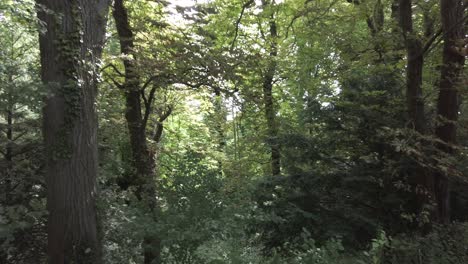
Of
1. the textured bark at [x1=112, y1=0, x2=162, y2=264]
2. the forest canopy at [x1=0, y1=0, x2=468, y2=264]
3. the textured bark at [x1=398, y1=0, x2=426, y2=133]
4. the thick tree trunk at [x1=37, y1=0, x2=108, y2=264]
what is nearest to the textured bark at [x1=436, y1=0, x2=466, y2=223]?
the forest canopy at [x1=0, y1=0, x2=468, y2=264]

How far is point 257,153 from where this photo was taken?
14469 millimetres

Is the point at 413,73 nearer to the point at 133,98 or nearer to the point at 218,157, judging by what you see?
the point at 133,98

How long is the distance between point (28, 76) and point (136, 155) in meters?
2.68

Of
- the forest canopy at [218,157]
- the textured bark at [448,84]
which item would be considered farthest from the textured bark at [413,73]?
the textured bark at [448,84]

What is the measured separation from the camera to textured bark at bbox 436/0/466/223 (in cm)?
665

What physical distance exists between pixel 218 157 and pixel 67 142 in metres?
7.07

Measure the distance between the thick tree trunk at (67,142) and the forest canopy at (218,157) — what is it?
0.02 metres

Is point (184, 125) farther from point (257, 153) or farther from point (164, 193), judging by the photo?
point (164, 193)

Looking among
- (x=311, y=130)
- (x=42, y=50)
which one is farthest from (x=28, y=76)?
(x=311, y=130)

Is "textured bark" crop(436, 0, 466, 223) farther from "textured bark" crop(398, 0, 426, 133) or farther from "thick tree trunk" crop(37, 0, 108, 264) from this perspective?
"thick tree trunk" crop(37, 0, 108, 264)

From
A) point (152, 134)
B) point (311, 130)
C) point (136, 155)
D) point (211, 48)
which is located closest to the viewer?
point (211, 48)

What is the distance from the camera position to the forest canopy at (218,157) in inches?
183

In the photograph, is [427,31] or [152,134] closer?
[427,31]

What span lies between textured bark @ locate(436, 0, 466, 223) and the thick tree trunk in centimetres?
588
